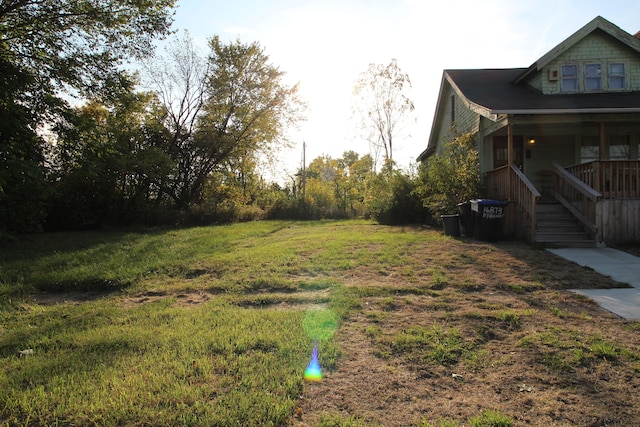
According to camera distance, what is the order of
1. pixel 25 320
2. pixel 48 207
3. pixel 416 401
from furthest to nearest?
pixel 48 207, pixel 25 320, pixel 416 401

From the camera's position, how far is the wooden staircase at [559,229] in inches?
342

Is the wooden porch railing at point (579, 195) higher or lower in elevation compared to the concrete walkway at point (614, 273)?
higher

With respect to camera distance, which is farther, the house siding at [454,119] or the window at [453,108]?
the window at [453,108]

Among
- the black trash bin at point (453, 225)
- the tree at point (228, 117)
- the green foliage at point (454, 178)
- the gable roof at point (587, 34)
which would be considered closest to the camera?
the black trash bin at point (453, 225)

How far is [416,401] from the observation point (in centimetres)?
254

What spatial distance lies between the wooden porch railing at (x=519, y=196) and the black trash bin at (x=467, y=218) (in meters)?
1.05

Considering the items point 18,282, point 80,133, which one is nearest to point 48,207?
point 80,133

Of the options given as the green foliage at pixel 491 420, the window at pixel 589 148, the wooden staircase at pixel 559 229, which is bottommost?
the green foliage at pixel 491 420

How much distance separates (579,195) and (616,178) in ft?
2.90

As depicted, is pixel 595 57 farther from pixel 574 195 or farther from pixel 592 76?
pixel 574 195

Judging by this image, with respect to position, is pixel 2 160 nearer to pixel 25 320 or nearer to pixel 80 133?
pixel 80 133

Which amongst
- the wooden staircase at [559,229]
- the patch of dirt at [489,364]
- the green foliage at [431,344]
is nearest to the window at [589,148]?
the wooden staircase at [559,229]

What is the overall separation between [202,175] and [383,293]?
20.3 metres

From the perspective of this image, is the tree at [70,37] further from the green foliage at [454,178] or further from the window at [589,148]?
the window at [589,148]
